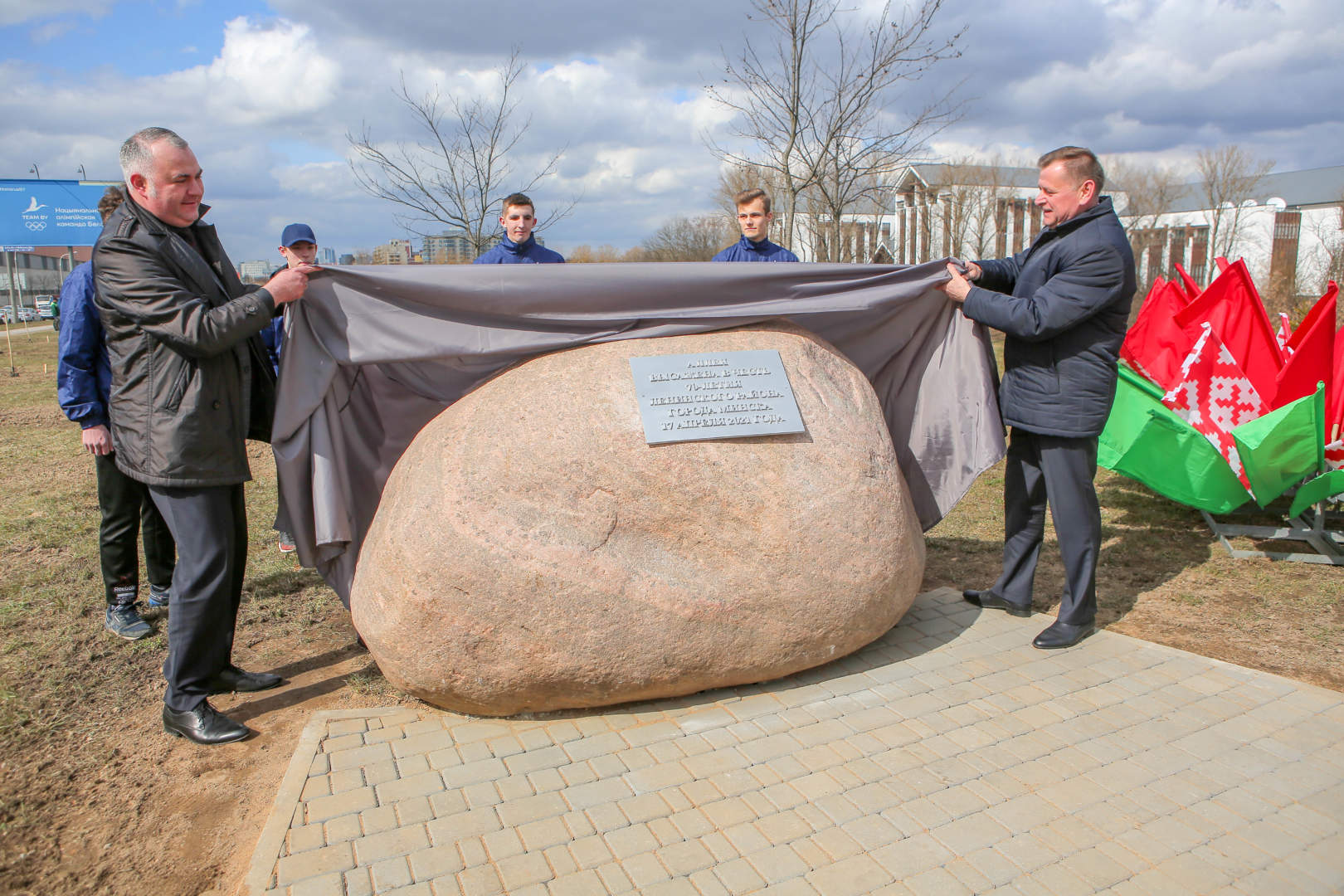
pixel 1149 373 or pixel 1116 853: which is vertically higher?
pixel 1149 373

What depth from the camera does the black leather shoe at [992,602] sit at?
436 cm

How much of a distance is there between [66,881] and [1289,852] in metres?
3.67

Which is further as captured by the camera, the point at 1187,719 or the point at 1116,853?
the point at 1187,719

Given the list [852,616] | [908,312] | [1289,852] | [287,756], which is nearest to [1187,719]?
[1289,852]

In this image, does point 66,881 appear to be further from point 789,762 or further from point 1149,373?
point 1149,373

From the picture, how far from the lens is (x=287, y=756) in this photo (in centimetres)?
322

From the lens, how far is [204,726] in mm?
3295

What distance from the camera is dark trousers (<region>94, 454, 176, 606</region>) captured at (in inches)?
169

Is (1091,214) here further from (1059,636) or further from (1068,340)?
(1059,636)

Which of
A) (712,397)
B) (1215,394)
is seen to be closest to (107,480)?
(712,397)

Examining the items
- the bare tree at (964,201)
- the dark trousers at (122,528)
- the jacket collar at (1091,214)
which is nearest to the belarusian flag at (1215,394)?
the jacket collar at (1091,214)

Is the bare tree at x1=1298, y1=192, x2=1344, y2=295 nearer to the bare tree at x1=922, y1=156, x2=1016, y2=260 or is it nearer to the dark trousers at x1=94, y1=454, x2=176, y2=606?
the bare tree at x1=922, y1=156, x2=1016, y2=260

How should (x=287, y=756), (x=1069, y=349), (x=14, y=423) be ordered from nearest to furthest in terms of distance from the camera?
(x=287, y=756) → (x=1069, y=349) → (x=14, y=423)

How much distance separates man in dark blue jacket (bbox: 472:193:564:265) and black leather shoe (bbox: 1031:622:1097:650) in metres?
3.39
